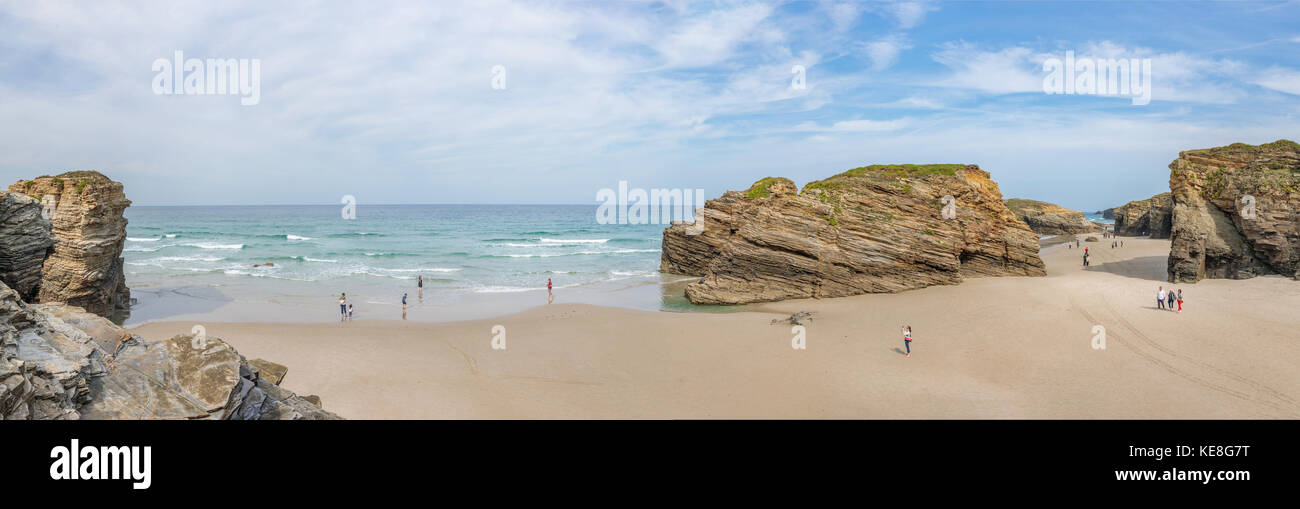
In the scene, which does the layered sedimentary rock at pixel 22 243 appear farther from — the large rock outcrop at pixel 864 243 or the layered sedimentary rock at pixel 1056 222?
the layered sedimentary rock at pixel 1056 222

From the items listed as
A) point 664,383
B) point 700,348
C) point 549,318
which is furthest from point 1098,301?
point 549,318

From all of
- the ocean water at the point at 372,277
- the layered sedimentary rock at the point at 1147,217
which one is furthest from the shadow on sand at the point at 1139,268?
the layered sedimentary rock at the point at 1147,217

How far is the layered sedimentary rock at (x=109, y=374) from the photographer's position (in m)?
5.32

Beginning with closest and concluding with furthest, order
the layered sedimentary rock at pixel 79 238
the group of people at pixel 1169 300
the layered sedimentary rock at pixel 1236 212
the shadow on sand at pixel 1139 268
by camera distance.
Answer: the group of people at pixel 1169 300 < the layered sedimentary rock at pixel 79 238 < the layered sedimentary rock at pixel 1236 212 < the shadow on sand at pixel 1139 268

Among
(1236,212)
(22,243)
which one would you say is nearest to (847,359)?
(22,243)

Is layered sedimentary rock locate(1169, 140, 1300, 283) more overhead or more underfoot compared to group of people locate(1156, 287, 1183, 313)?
more overhead

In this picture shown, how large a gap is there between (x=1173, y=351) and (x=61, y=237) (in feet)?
132

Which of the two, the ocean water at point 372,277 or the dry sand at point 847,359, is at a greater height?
the ocean water at point 372,277

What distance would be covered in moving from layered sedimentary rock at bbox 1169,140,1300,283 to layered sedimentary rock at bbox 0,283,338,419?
3739cm

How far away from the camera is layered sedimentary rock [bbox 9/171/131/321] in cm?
2394

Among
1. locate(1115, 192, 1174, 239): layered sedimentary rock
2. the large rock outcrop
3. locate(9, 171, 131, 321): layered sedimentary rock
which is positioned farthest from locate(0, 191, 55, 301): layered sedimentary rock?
locate(1115, 192, 1174, 239): layered sedimentary rock

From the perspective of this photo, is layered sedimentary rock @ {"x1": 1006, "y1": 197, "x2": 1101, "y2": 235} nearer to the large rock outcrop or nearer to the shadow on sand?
the shadow on sand

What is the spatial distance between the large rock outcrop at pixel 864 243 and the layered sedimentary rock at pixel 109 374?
24.8 metres

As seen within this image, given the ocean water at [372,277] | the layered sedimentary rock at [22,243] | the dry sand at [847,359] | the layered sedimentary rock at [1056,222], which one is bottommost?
the dry sand at [847,359]
